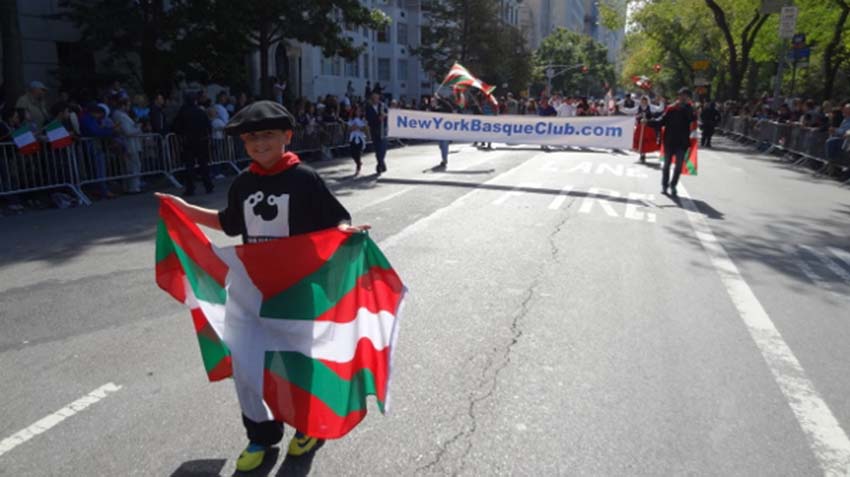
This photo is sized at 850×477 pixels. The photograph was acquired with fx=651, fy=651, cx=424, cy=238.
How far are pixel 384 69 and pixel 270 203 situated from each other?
60.6 m

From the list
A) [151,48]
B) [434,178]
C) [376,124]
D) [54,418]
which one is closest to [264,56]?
[151,48]

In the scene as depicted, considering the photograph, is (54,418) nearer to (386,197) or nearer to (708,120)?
(386,197)

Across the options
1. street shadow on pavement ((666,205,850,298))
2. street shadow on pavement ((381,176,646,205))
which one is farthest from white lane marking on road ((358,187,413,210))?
street shadow on pavement ((666,205,850,298))

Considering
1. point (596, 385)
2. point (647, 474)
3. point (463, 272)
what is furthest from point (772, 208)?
point (647, 474)

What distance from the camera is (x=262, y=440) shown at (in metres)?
3.28

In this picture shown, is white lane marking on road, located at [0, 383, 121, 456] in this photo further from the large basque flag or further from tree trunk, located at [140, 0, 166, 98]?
tree trunk, located at [140, 0, 166, 98]

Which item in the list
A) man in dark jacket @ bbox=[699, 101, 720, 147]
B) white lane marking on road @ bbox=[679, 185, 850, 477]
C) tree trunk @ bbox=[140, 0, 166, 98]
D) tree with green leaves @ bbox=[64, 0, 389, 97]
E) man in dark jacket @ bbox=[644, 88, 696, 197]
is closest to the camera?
white lane marking on road @ bbox=[679, 185, 850, 477]

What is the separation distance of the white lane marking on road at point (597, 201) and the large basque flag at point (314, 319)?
7.68 meters

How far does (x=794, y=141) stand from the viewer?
21.2m

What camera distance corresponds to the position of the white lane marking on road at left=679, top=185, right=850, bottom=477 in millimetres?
3477

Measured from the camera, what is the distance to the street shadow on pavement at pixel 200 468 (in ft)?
10.6

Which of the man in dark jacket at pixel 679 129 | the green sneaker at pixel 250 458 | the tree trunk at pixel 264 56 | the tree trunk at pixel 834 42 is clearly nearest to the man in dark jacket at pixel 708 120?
the tree trunk at pixel 834 42

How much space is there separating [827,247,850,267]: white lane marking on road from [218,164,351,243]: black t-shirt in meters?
6.93

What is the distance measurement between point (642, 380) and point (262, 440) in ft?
8.08
